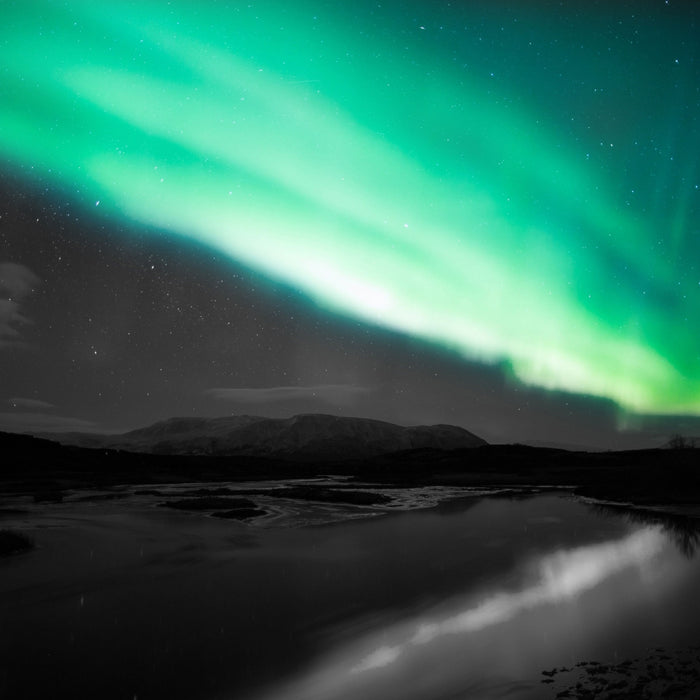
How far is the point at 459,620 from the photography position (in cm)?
1806

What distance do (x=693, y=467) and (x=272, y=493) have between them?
155 ft

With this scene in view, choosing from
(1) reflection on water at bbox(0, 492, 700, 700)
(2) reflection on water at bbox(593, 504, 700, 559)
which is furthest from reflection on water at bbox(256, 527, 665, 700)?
(2) reflection on water at bbox(593, 504, 700, 559)

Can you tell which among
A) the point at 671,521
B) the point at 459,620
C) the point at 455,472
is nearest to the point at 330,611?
the point at 459,620

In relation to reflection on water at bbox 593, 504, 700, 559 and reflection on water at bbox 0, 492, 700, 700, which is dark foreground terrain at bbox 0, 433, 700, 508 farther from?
reflection on water at bbox 0, 492, 700, 700

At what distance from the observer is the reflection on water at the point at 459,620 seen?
12.9 metres

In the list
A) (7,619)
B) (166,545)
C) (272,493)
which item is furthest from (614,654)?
(272,493)

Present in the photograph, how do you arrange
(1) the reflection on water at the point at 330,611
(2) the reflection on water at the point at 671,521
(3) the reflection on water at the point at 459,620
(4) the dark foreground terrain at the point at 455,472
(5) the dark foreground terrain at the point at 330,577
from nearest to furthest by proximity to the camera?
(3) the reflection on water at the point at 459,620 → (1) the reflection on water at the point at 330,611 → (5) the dark foreground terrain at the point at 330,577 → (2) the reflection on water at the point at 671,521 → (4) the dark foreground terrain at the point at 455,472

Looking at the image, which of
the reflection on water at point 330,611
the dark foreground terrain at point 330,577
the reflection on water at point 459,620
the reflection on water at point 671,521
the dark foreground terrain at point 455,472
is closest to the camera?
the reflection on water at point 459,620

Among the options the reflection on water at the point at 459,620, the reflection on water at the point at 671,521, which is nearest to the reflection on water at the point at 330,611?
the reflection on water at the point at 459,620

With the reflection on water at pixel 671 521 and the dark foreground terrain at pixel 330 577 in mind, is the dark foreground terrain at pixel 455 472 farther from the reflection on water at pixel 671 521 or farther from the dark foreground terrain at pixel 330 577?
the dark foreground terrain at pixel 330 577

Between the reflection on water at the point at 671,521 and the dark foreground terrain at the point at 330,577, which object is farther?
the reflection on water at the point at 671,521

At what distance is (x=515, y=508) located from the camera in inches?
2196

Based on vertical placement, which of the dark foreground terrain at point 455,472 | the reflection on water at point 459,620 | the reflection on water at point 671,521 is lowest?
the dark foreground terrain at point 455,472

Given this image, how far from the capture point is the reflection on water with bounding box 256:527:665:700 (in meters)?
12.9
